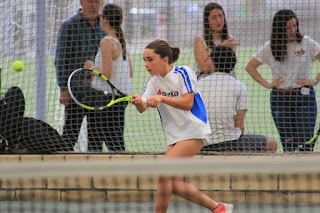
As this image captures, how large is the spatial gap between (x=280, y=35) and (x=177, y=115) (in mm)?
1775

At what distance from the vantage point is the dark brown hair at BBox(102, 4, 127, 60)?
16.8 ft

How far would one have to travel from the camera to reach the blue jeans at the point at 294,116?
495 cm

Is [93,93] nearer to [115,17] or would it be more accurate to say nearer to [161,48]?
[115,17]

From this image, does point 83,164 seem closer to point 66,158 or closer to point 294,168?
point 294,168

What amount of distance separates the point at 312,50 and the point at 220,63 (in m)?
0.89

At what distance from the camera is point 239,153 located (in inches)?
185

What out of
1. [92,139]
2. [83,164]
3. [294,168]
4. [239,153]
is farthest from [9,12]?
[294,168]

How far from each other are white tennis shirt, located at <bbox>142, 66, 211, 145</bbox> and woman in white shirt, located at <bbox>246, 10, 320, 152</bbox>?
144cm

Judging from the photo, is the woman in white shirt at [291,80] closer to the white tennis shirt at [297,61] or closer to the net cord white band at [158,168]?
the white tennis shirt at [297,61]

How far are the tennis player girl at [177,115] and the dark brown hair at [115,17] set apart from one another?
4.51 ft

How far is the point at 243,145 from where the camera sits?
4.80 m

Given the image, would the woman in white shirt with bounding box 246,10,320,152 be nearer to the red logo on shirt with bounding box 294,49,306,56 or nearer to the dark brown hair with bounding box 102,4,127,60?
the red logo on shirt with bounding box 294,49,306,56

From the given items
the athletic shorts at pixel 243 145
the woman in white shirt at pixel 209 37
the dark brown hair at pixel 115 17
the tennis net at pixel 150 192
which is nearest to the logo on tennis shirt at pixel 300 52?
the woman in white shirt at pixel 209 37

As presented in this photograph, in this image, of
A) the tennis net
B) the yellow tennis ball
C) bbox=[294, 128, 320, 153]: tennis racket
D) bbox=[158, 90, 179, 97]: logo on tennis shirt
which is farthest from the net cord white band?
the yellow tennis ball
